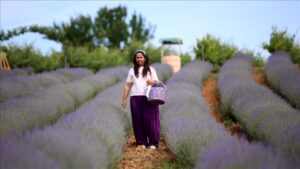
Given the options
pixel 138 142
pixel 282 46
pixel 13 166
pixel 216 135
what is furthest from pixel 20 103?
pixel 282 46

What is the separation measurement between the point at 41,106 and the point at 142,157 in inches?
114

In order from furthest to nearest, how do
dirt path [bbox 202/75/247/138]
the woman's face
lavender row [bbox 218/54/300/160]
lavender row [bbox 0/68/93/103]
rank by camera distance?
lavender row [bbox 0/68/93/103] → dirt path [bbox 202/75/247/138] → the woman's face → lavender row [bbox 218/54/300/160]

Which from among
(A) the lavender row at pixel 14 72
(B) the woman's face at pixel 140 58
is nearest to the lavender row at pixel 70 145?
(B) the woman's face at pixel 140 58

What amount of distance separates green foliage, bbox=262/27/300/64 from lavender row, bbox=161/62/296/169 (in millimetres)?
8980

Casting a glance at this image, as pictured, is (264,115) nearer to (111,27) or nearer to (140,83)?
(140,83)

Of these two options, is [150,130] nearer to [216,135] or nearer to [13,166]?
[216,135]

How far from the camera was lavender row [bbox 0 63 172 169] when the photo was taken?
3145mm

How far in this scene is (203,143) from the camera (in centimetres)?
508

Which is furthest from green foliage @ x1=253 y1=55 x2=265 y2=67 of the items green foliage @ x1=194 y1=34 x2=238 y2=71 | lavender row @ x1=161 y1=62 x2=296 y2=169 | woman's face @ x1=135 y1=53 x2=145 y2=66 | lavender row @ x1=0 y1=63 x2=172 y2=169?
lavender row @ x1=0 y1=63 x2=172 y2=169

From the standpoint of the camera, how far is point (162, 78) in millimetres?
14750

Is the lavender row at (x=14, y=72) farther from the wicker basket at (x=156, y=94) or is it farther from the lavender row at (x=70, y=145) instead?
the lavender row at (x=70, y=145)

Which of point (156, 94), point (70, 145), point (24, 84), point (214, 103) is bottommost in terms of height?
point (214, 103)

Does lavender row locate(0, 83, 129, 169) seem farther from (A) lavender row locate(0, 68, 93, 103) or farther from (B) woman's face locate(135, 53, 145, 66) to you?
(A) lavender row locate(0, 68, 93, 103)

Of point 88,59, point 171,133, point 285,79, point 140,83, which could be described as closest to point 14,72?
point 88,59
